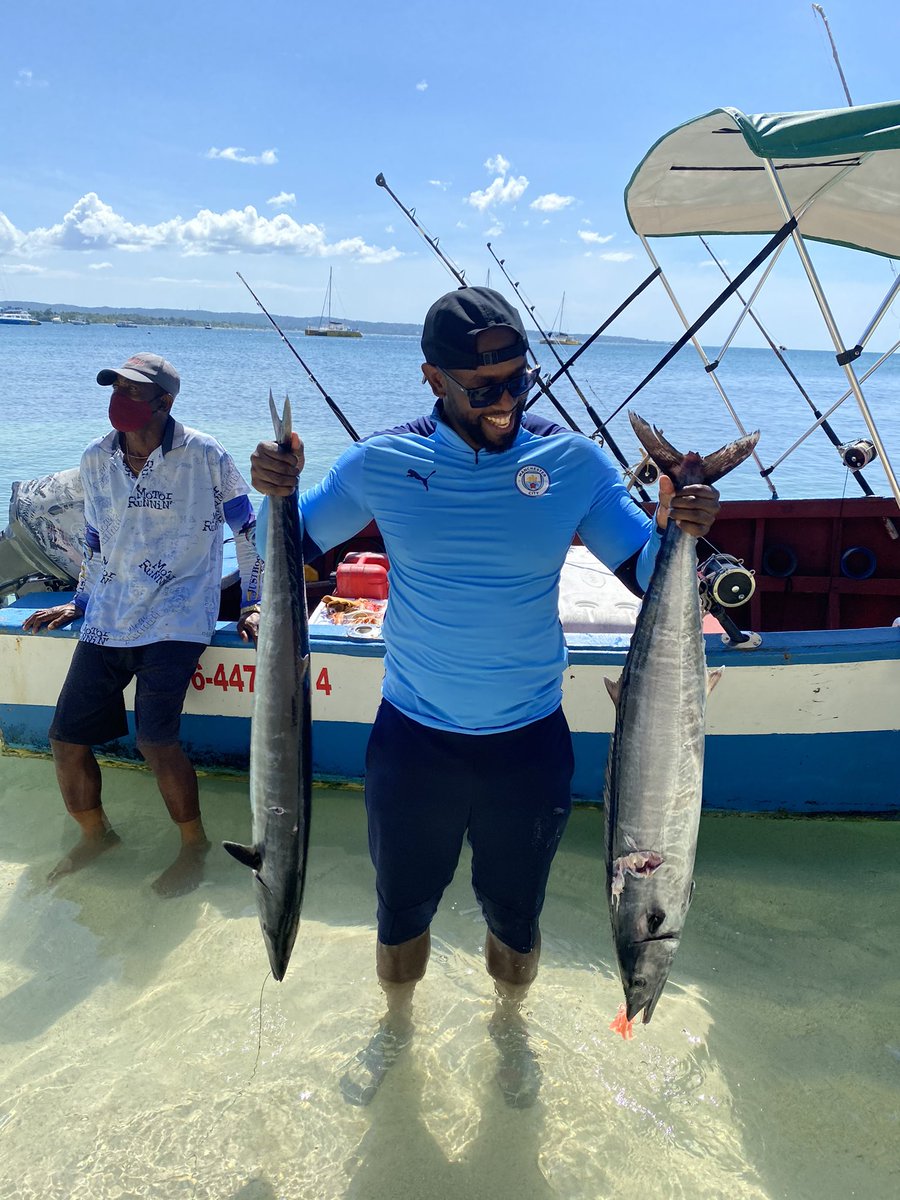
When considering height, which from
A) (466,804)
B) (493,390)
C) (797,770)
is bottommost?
(797,770)

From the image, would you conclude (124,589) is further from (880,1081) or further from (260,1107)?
(880,1081)

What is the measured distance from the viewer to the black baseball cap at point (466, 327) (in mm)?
1995

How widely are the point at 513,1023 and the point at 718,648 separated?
74.9 inches

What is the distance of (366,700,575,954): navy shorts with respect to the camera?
2.21m

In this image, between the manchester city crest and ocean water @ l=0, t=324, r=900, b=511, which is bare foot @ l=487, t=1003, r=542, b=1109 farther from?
ocean water @ l=0, t=324, r=900, b=511

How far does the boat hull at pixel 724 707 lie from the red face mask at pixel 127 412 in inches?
45.0

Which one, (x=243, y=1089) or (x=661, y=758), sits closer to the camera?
(x=661, y=758)

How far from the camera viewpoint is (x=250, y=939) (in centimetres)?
340


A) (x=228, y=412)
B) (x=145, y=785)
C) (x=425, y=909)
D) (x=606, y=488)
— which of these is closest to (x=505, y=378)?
(x=606, y=488)

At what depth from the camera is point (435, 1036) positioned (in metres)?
2.89

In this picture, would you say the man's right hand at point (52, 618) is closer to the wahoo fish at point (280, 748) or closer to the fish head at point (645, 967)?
the wahoo fish at point (280, 748)

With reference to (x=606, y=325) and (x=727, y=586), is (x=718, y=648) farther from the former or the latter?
(x=606, y=325)

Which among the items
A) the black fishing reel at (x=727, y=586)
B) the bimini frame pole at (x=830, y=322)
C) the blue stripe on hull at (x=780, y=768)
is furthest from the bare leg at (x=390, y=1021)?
the bimini frame pole at (x=830, y=322)

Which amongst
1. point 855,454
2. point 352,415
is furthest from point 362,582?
point 352,415
